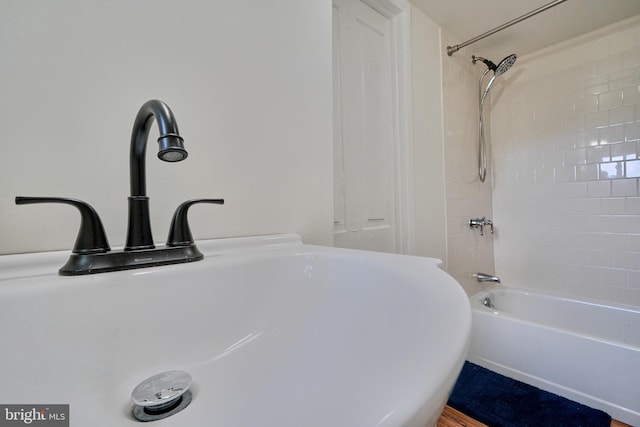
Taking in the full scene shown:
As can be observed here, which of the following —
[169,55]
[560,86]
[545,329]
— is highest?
[560,86]

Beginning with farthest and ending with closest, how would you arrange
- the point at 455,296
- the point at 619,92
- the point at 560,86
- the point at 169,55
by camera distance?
the point at 560,86 < the point at 619,92 < the point at 169,55 < the point at 455,296

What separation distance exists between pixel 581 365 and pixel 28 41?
5.88 feet

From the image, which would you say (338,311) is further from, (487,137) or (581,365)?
(487,137)

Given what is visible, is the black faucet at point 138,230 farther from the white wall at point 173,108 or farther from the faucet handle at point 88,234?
the white wall at point 173,108

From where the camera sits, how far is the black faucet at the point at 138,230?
0.34 metres

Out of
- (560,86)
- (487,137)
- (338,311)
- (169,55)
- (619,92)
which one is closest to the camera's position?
(338,311)

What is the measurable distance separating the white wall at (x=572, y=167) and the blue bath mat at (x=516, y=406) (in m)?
0.92

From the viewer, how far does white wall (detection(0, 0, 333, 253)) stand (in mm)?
418

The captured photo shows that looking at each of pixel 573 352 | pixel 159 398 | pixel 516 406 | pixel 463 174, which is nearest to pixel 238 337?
pixel 159 398

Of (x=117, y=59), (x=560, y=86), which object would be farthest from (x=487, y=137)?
(x=117, y=59)

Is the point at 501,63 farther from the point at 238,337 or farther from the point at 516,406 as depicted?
the point at 238,337

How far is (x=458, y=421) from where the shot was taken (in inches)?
33.7

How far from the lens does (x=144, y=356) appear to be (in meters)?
0.35

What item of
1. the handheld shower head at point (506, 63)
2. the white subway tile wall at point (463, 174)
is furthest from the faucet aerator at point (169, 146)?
the handheld shower head at point (506, 63)
